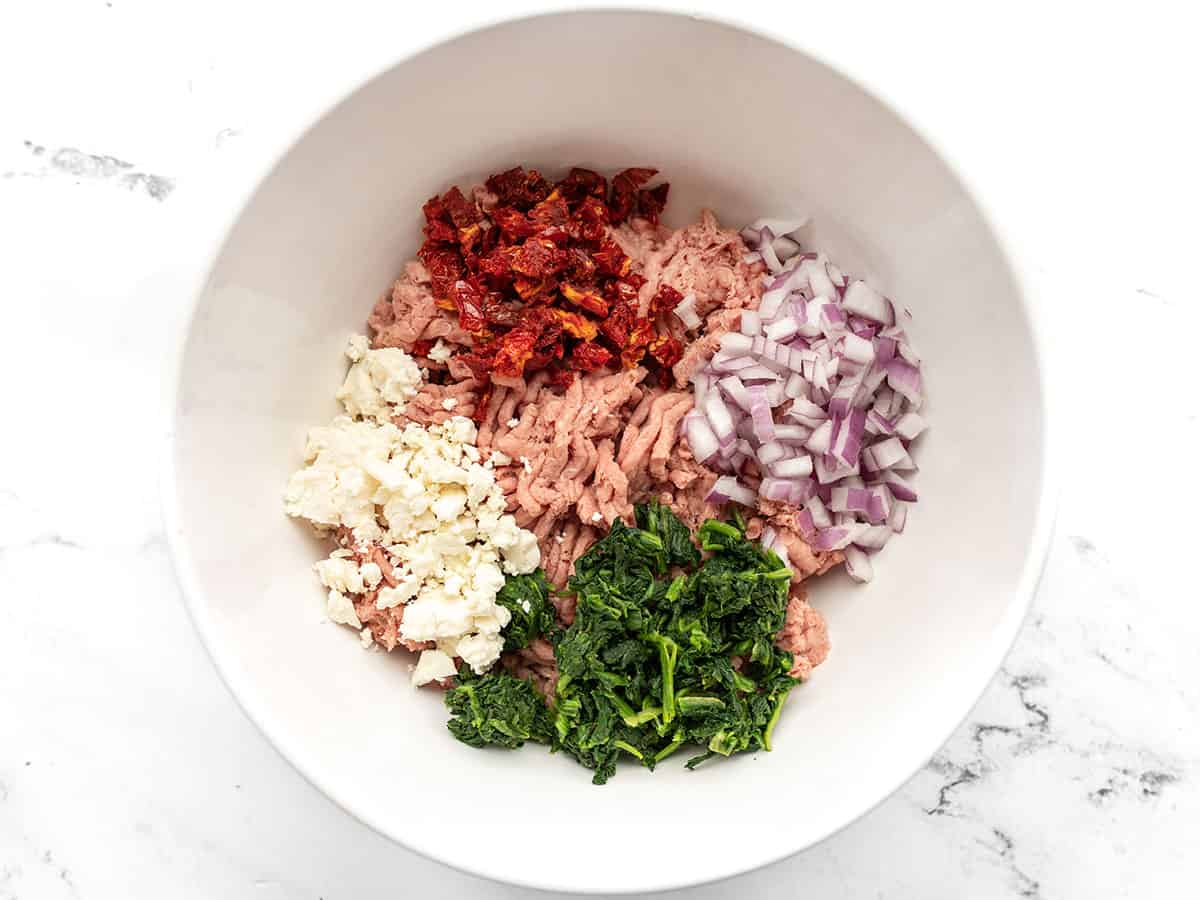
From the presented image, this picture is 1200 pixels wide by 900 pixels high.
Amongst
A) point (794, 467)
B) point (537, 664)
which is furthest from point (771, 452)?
point (537, 664)

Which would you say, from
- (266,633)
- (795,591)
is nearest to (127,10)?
(266,633)

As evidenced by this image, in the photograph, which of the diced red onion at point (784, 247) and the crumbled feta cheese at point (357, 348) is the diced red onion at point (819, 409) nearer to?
the diced red onion at point (784, 247)

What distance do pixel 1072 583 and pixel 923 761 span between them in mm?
936

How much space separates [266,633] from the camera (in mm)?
2148

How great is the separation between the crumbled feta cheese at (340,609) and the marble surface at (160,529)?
0.62 m

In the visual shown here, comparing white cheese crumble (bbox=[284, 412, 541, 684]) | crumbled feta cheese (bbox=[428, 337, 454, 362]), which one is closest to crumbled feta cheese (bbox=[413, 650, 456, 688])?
white cheese crumble (bbox=[284, 412, 541, 684])

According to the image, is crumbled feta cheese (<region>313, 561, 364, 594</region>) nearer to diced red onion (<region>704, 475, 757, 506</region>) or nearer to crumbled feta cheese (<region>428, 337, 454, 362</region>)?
crumbled feta cheese (<region>428, 337, 454, 362</region>)

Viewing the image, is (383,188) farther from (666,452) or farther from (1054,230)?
(1054,230)

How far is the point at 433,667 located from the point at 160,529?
0.95 meters

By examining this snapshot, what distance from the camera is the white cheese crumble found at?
2211 mm

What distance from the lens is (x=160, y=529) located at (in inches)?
104

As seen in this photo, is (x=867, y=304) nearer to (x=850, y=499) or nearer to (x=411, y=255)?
(x=850, y=499)

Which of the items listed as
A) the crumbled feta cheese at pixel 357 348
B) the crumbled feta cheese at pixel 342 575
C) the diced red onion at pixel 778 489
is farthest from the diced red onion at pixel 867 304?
the crumbled feta cheese at pixel 342 575

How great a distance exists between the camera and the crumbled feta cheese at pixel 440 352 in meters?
2.36
